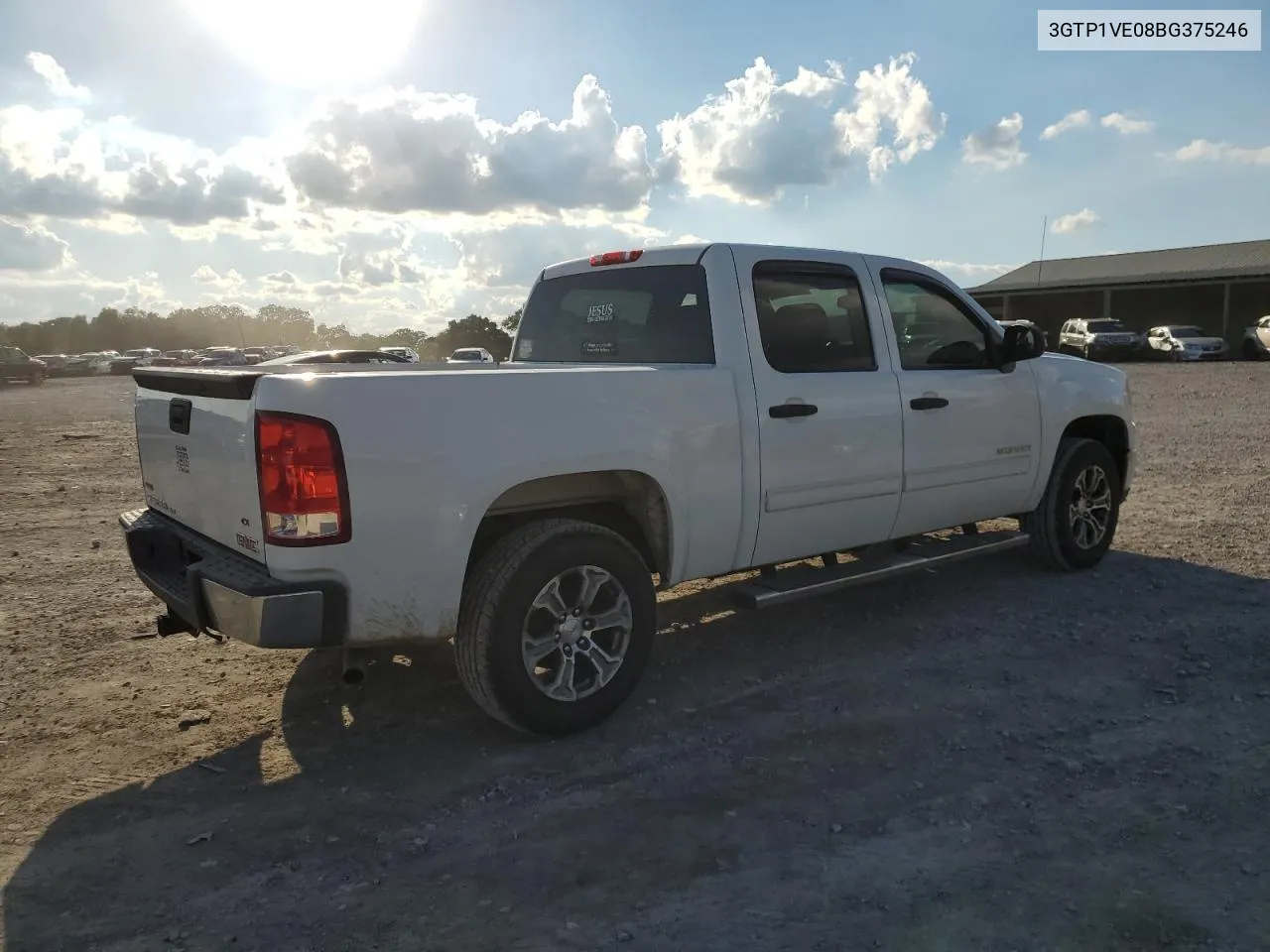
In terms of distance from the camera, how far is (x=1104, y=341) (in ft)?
117

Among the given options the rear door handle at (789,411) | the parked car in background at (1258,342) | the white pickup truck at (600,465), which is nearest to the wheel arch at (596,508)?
the white pickup truck at (600,465)

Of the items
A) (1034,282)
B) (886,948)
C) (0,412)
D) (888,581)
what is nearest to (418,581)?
(886,948)

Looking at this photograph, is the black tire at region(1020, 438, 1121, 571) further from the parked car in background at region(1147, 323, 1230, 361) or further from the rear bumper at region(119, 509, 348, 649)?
the parked car in background at region(1147, 323, 1230, 361)

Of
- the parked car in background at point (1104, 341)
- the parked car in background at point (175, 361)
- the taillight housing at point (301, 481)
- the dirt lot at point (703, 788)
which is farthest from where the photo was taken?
the parked car in background at point (175, 361)

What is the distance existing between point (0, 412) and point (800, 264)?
81.7 ft

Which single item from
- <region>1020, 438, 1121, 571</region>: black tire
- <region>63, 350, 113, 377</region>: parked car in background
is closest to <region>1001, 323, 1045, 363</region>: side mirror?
<region>1020, 438, 1121, 571</region>: black tire

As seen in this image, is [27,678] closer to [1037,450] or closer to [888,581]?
[888,581]

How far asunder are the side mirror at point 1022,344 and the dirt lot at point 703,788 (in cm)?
140

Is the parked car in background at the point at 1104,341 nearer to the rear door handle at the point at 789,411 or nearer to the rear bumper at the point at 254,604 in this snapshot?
the rear door handle at the point at 789,411

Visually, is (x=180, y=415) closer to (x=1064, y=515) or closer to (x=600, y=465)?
(x=600, y=465)

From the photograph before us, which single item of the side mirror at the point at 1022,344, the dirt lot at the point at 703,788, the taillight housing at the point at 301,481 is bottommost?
the dirt lot at the point at 703,788

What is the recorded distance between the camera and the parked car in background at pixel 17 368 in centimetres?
4162

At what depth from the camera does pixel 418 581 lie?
3.33 meters

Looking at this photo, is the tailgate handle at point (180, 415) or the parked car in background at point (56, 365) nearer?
the tailgate handle at point (180, 415)
